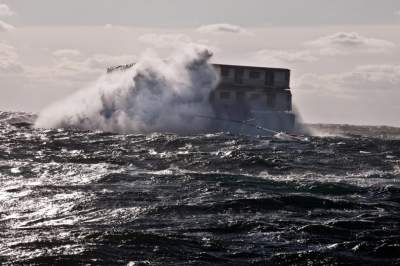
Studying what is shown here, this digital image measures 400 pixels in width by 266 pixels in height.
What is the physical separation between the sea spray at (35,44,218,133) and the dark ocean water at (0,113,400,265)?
1160 inches

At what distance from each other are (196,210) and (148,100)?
A: 45.8 meters

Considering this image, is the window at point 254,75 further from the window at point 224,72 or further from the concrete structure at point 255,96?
the window at point 224,72

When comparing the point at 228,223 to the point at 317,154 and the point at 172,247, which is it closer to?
the point at 172,247

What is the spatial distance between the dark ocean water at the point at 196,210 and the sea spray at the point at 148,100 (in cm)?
2946

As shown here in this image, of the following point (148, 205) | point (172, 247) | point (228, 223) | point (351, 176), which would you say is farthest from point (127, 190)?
point (351, 176)

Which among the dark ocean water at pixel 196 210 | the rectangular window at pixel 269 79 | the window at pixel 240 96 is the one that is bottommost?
the dark ocean water at pixel 196 210

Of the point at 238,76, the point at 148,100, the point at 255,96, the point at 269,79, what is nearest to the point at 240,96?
the point at 255,96

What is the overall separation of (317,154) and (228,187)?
623 inches

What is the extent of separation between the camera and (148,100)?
63.2 metres

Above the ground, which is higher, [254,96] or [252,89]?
[252,89]

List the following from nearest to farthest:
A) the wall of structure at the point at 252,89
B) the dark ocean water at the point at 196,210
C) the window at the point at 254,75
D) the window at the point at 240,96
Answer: the dark ocean water at the point at 196,210 < the wall of structure at the point at 252,89 < the window at the point at 240,96 < the window at the point at 254,75

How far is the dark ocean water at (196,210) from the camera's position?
13.3 metres

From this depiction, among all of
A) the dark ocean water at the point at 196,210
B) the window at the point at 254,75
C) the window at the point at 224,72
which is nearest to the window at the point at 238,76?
the window at the point at 224,72

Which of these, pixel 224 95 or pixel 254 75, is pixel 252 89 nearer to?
pixel 254 75
